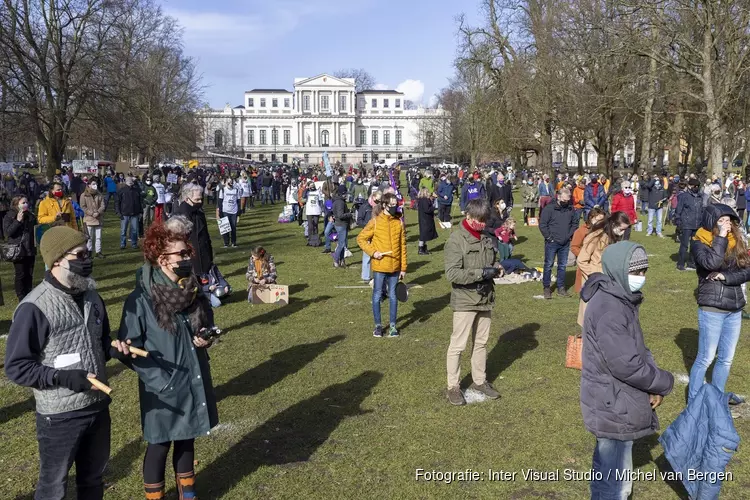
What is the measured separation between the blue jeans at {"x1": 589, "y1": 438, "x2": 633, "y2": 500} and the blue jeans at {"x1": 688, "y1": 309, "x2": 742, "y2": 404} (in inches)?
86.4

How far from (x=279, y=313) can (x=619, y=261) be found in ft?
22.0

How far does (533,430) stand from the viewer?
17.5ft

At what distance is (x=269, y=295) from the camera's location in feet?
32.6

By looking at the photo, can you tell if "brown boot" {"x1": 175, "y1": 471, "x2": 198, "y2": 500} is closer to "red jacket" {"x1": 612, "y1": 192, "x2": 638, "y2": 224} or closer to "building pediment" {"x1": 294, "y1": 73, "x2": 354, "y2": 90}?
"red jacket" {"x1": 612, "y1": 192, "x2": 638, "y2": 224}

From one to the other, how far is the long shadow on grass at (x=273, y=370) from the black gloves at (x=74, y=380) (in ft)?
9.91

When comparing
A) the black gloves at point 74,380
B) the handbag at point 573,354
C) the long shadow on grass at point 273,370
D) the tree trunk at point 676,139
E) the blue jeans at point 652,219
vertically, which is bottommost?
the long shadow on grass at point 273,370

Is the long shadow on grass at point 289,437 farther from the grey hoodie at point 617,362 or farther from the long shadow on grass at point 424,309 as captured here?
the long shadow on grass at point 424,309

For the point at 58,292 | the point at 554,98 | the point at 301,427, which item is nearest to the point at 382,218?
the point at 301,427

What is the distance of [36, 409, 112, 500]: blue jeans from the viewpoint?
3.28 m

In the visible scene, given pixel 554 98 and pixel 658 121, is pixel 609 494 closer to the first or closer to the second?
pixel 554 98

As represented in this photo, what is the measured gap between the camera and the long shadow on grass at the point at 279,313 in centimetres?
887

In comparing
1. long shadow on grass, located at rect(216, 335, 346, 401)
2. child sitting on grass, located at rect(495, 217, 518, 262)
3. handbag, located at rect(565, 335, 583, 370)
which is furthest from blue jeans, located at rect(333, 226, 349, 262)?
handbag, located at rect(565, 335, 583, 370)

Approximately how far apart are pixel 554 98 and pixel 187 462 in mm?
29443

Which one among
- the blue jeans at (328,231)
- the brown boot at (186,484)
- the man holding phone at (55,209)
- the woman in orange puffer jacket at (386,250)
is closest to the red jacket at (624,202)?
the blue jeans at (328,231)
